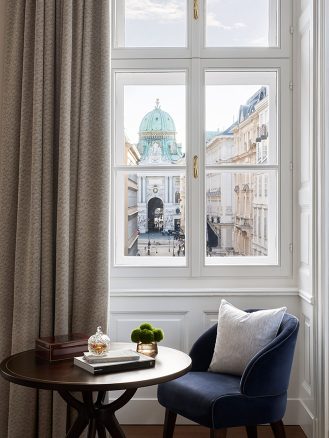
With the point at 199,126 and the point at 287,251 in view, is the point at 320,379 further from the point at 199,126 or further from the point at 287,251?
the point at 199,126

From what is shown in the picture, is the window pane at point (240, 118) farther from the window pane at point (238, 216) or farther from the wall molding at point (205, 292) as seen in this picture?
the wall molding at point (205, 292)

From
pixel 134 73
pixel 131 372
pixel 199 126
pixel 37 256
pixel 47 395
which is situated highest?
pixel 134 73

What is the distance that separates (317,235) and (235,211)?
2.19ft

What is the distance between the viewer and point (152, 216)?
3.75m

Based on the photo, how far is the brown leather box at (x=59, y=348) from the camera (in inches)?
106

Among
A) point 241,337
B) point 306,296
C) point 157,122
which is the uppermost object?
point 157,122

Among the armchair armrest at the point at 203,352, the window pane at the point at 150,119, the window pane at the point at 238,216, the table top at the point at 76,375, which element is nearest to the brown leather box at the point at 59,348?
the table top at the point at 76,375

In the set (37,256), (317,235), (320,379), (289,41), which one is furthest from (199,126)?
(320,379)

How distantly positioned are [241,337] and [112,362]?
795mm

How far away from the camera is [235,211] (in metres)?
3.74

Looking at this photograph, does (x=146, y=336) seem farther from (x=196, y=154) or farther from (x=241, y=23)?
(x=241, y=23)

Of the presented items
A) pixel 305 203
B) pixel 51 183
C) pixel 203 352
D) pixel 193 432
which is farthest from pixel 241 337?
pixel 51 183

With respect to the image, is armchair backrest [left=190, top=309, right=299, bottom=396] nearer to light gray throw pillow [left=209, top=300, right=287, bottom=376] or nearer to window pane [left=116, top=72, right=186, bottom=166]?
light gray throw pillow [left=209, top=300, right=287, bottom=376]

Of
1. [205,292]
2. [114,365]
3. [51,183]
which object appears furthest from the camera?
[205,292]
